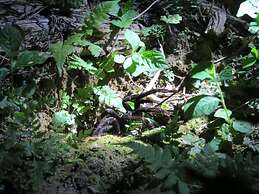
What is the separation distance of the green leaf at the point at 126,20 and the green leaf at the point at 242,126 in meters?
1.26

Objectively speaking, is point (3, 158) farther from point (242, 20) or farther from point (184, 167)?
point (242, 20)

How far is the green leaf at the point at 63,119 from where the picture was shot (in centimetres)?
265

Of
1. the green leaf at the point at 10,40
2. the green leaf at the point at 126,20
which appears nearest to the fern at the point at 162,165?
the green leaf at the point at 10,40

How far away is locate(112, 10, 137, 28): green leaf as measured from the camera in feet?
10.5

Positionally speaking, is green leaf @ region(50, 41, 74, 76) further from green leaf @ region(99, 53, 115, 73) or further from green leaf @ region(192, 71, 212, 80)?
green leaf @ region(192, 71, 212, 80)

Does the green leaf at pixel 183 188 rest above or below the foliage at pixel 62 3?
below

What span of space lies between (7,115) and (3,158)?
2.03ft

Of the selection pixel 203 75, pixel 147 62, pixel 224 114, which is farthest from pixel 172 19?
pixel 224 114

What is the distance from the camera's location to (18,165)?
2352 mm

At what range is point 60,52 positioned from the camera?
9.36ft

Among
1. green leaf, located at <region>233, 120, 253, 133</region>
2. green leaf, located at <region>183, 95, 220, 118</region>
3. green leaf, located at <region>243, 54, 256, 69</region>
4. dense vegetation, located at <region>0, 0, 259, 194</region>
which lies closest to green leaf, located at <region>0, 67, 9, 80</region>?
dense vegetation, located at <region>0, 0, 259, 194</region>

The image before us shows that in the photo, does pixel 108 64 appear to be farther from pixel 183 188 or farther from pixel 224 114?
pixel 183 188

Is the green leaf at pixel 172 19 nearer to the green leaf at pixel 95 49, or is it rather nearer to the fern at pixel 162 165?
the green leaf at pixel 95 49

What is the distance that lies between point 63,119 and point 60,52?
0.53 m
